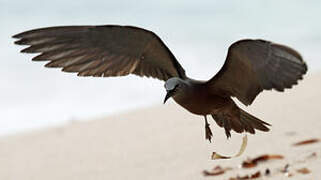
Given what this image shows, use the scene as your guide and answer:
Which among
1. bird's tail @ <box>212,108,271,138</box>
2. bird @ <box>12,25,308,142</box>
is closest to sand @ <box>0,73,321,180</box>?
bird's tail @ <box>212,108,271,138</box>

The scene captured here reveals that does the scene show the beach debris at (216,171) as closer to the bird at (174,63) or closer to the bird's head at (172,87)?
the bird at (174,63)

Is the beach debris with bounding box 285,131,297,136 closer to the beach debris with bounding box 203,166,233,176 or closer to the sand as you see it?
the sand

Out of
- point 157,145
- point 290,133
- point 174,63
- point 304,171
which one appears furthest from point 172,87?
point 157,145

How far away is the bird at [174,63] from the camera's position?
4.45 m

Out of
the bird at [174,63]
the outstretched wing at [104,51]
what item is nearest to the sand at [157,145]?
the bird at [174,63]

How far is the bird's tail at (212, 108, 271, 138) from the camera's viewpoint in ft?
17.2

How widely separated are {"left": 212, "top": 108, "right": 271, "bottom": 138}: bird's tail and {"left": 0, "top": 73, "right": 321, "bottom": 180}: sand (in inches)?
27.4

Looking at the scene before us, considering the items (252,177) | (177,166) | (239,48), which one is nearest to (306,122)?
(177,166)

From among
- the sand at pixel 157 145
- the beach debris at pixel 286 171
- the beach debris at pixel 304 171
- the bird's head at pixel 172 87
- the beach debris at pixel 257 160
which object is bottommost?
the sand at pixel 157 145

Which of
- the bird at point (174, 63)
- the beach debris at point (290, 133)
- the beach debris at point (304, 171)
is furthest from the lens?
the beach debris at point (290, 133)

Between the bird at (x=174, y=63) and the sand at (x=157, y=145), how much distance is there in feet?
3.87

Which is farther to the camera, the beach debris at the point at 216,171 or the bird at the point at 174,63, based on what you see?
the beach debris at the point at 216,171

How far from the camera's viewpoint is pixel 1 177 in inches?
362

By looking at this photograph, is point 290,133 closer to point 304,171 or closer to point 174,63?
point 304,171
